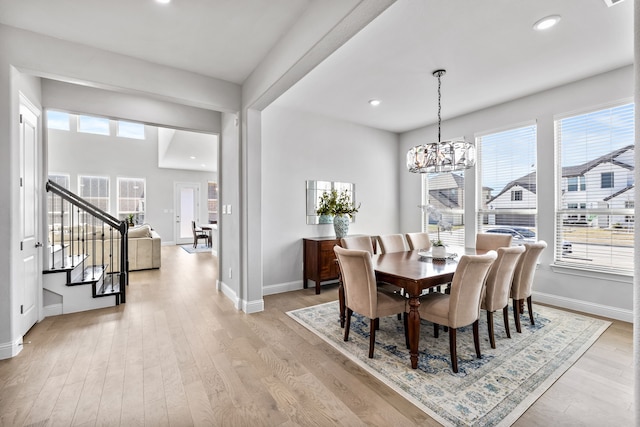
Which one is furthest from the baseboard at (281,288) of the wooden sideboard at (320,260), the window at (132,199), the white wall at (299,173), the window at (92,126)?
the window at (92,126)

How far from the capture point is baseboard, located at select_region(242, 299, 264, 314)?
349cm

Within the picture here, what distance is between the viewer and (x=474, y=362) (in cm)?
234

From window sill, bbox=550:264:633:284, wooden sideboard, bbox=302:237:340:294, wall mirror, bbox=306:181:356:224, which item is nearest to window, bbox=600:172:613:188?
window sill, bbox=550:264:633:284

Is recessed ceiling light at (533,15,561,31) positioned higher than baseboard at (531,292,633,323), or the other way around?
recessed ceiling light at (533,15,561,31)

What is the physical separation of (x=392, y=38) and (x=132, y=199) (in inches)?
390

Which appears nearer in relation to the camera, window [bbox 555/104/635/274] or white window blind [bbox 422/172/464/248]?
window [bbox 555/104/635/274]

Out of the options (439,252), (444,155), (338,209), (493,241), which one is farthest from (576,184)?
(338,209)

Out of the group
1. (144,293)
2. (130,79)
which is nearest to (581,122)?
(130,79)

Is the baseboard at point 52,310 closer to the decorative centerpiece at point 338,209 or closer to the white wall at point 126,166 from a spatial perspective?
the decorative centerpiece at point 338,209

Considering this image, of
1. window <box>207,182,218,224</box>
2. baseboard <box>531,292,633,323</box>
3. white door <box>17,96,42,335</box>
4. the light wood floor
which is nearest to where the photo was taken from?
the light wood floor

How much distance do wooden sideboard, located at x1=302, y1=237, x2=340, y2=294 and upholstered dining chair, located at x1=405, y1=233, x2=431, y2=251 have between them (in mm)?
1041

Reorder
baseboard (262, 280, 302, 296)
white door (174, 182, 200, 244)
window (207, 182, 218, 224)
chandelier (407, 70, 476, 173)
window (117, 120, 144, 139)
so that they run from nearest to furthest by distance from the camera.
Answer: chandelier (407, 70, 476, 173), baseboard (262, 280, 302, 296), window (117, 120, 144, 139), white door (174, 182, 200, 244), window (207, 182, 218, 224)

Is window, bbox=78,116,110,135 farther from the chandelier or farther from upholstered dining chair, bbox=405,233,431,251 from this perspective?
the chandelier

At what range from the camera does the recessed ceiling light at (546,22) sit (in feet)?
7.82
